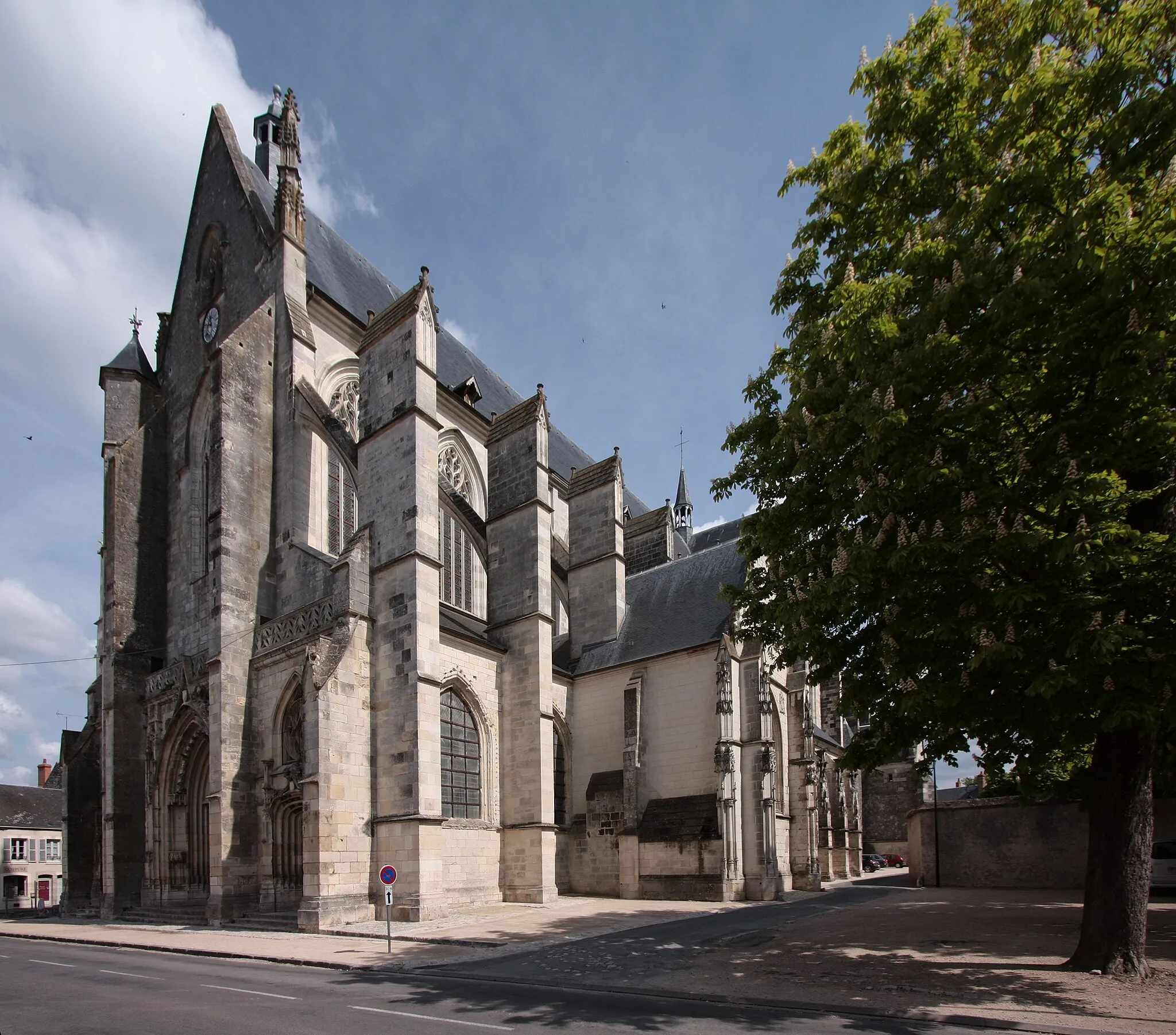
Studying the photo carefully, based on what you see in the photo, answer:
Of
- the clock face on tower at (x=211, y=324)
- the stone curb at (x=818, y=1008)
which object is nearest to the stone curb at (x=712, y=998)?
the stone curb at (x=818, y=1008)

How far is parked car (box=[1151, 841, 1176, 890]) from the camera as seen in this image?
53.2 ft

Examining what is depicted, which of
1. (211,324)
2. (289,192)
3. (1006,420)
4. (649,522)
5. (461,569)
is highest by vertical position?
(289,192)

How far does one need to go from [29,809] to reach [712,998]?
142 ft

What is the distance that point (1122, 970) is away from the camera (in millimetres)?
7758

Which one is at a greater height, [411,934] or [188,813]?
[188,813]

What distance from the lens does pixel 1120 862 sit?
795cm

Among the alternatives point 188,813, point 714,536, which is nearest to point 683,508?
point 714,536

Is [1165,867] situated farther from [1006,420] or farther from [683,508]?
[683,508]

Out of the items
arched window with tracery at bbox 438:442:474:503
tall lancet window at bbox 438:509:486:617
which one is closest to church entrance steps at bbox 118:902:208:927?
tall lancet window at bbox 438:509:486:617

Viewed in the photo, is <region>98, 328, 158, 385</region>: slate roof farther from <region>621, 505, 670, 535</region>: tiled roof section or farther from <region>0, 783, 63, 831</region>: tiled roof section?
<region>0, 783, 63, 831</region>: tiled roof section

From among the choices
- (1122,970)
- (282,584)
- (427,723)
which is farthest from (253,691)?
(1122,970)

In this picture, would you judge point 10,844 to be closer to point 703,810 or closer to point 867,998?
point 703,810

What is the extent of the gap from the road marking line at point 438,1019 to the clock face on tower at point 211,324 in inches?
730

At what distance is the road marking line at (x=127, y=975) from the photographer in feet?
32.1
